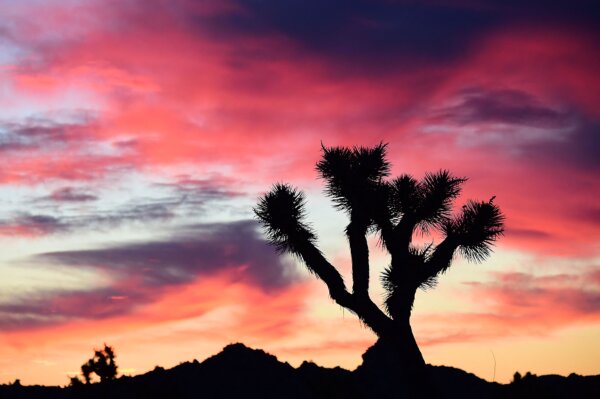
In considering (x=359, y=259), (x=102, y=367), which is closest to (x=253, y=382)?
(x=102, y=367)

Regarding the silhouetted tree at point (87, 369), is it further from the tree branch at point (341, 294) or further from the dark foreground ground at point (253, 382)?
the tree branch at point (341, 294)

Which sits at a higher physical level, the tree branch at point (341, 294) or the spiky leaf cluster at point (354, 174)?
the spiky leaf cluster at point (354, 174)

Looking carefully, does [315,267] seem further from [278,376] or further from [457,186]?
[278,376]

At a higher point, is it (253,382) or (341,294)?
(253,382)

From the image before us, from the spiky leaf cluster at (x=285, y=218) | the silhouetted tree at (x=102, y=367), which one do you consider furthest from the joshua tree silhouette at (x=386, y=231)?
the silhouetted tree at (x=102, y=367)

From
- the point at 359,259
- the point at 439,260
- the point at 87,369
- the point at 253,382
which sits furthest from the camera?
the point at 253,382

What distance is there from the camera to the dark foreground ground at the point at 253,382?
22688 millimetres

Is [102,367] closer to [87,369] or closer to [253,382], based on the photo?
[87,369]

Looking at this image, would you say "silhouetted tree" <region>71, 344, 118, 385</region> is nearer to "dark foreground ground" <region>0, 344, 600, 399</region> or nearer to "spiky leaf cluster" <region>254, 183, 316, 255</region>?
"dark foreground ground" <region>0, 344, 600, 399</region>

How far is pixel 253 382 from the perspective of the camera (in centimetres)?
2933

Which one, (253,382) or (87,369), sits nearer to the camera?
(87,369)

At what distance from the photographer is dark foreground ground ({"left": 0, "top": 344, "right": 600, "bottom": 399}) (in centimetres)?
2269

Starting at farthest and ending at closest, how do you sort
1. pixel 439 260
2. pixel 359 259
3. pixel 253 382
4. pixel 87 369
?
pixel 253 382 < pixel 87 369 < pixel 439 260 < pixel 359 259

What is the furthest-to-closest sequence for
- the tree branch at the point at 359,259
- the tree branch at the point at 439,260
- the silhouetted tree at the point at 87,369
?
the silhouetted tree at the point at 87,369, the tree branch at the point at 439,260, the tree branch at the point at 359,259
